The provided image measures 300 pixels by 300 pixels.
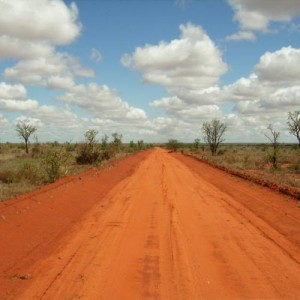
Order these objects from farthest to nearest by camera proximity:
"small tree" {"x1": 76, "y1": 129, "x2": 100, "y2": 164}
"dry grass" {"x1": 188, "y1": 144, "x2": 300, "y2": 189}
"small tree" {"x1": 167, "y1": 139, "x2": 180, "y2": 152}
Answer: "small tree" {"x1": 167, "y1": 139, "x2": 180, "y2": 152} → "small tree" {"x1": 76, "y1": 129, "x2": 100, "y2": 164} → "dry grass" {"x1": 188, "y1": 144, "x2": 300, "y2": 189}

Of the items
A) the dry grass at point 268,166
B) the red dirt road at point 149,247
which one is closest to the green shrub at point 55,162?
the red dirt road at point 149,247

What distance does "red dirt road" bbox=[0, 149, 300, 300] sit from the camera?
6953 mm

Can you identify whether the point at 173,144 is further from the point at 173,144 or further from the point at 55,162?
the point at 55,162

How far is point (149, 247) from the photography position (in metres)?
9.31

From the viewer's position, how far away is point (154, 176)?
25.0 meters

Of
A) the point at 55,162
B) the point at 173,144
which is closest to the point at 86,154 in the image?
the point at 55,162

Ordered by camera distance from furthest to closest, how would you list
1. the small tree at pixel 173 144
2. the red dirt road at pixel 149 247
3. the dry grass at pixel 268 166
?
the small tree at pixel 173 144, the dry grass at pixel 268 166, the red dirt road at pixel 149 247

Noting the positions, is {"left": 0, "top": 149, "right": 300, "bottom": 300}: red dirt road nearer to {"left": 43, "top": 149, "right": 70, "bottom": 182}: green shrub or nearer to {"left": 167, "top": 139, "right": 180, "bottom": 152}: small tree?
{"left": 43, "top": 149, "right": 70, "bottom": 182}: green shrub

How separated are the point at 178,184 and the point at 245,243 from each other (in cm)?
1134

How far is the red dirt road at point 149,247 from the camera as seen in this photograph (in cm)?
695

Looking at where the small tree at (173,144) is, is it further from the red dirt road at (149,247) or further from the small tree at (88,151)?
the red dirt road at (149,247)

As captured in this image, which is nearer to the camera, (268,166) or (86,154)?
(268,166)

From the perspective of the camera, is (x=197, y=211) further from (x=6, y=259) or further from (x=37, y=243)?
(x=6, y=259)

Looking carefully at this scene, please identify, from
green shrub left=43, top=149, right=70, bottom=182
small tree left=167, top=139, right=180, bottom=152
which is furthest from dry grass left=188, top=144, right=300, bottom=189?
small tree left=167, top=139, right=180, bottom=152
